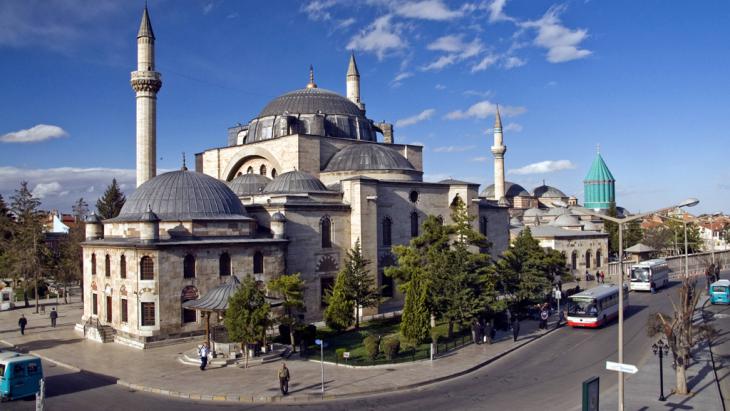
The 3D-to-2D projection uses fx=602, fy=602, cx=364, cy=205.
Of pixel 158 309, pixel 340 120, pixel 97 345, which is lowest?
pixel 97 345

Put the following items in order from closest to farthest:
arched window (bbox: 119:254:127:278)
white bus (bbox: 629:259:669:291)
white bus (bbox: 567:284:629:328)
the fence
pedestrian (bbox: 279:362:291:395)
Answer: pedestrian (bbox: 279:362:291:395), arched window (bbox: 119:254:127:278), white bus (bbox: 567:284:629:328), white bus (bbox: 629:259:669:291), the fence

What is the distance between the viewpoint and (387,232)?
116ft

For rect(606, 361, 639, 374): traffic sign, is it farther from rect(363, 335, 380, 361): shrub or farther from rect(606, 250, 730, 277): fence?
rect(606, 250, 730, 277): fence

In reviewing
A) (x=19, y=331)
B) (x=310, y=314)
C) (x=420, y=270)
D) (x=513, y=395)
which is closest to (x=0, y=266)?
(x=19, y=331)

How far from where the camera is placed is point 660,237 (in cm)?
7106

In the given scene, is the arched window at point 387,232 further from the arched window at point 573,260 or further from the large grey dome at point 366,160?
the arched window at point 573,260

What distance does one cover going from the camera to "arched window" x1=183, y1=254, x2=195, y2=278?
26.9 meters

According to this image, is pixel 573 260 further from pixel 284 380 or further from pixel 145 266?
pixel 284 380

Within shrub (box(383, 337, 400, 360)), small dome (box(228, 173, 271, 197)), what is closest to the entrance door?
small dome (box(228, 173, 271, 197))

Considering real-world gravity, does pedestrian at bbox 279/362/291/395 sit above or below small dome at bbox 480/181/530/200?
below

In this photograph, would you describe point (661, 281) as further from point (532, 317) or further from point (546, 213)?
point (546, 213)

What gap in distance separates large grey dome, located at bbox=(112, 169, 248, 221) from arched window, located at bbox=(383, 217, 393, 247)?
343 inches

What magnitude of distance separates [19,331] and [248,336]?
1623cm

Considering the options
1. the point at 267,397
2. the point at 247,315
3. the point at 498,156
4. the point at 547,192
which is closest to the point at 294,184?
the point at 247,315
